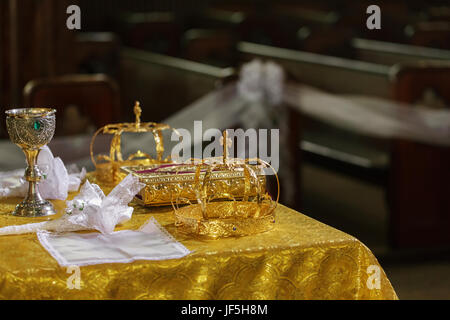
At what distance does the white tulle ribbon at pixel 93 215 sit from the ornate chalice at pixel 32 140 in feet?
0.41

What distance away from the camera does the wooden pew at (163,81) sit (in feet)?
17.1

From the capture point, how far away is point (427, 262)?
4344 mm

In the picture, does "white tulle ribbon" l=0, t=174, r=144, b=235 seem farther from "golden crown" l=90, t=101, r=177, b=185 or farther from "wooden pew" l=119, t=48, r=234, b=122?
"wooden pew" l=119, t=48, r=234, b=122

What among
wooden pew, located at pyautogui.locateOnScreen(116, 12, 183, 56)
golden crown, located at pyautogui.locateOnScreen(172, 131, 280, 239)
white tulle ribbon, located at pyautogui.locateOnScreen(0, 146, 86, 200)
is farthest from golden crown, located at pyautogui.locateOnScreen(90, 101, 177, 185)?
wooden pew, located at pyautogui.locateOnScreen(116, 12, 183, 56)

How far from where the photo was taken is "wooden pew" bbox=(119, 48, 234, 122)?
5.23m

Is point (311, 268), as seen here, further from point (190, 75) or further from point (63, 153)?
point (190, 75)

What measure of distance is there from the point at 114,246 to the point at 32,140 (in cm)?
39

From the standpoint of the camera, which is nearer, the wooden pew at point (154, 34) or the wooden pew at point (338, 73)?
the wooden pew at point (338, 73)

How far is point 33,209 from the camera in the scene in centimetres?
201

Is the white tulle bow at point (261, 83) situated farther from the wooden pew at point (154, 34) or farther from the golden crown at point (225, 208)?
the wooden pew at point (154, 34)

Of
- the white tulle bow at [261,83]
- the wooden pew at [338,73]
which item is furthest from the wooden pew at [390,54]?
the white tulle bow at [261,83]

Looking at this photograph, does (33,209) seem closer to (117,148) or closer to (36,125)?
(36,125)

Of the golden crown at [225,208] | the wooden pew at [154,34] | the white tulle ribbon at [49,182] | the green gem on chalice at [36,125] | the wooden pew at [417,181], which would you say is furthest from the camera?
the wooden pew at [154,34]

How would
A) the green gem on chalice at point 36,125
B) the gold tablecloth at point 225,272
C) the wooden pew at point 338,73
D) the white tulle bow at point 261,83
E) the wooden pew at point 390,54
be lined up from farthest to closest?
the wooden pew at point 390,54 < the wooden pew at point 338,73 < the white tulle bow at point 261,83 < the green gem on chalice at point 36,125 < the gold tablecloth at point 225,272
